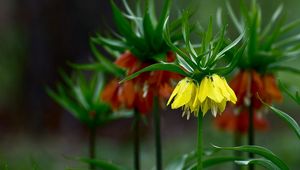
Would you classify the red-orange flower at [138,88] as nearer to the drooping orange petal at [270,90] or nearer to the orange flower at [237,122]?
the drooping orange petal at [270,90]

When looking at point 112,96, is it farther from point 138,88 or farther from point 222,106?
point 222,106

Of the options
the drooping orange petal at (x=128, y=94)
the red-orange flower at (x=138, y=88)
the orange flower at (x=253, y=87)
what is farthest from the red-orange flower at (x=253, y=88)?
the drooping orange petal at (x=128, y=94)

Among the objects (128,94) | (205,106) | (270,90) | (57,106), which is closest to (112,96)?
(128,94)

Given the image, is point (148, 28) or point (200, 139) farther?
point (148, 28)

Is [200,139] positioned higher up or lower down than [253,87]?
lower down

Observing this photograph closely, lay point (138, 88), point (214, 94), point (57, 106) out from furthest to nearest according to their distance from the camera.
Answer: point (57, 106)
point (138, 88)
point (214, 94)

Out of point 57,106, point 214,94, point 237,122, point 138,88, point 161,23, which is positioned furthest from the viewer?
point 57,106

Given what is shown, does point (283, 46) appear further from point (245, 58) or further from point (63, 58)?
point (63, 58)
